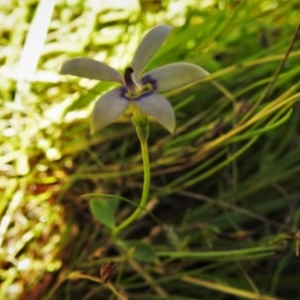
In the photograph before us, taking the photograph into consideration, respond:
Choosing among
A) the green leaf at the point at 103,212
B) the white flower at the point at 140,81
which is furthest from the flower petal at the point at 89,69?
the green leaf at the point at 103,212

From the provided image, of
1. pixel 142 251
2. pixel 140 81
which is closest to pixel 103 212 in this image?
pixel 142 251

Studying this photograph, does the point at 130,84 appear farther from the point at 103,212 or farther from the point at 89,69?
the point at 103,212

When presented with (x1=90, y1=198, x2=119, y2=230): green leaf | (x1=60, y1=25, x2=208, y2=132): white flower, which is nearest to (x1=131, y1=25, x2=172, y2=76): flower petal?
(x1=60, y1=25, x2=208, y2=132): white flower

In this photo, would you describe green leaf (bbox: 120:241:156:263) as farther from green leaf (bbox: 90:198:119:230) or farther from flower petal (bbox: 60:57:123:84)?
flower petal (bbox: 60:57:123:84)

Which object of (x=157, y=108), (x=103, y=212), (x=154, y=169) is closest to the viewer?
(x=157, y=108)

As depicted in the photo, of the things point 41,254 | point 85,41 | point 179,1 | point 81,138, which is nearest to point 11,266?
point 41,254

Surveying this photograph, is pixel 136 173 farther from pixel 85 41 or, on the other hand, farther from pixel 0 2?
pixel 0 2

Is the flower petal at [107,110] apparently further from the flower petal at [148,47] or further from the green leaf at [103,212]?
the green leaf at [103,212]
